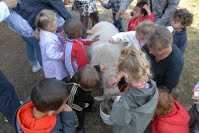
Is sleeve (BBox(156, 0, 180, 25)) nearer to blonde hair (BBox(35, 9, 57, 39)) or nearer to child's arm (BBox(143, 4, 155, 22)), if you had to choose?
child's arm (BBox(143, 4, 155, 22))

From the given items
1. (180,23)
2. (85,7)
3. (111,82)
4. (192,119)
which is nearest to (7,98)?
(111,82)

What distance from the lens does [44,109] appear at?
211 cm

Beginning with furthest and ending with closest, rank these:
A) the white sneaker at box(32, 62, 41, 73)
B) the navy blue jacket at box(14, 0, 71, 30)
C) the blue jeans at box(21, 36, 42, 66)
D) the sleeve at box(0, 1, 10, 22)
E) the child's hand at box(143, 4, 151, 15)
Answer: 1. the white sneaker at box(32, 62, 41, 73)
2. the blue jeans at box(21, 36, 42, 66)
3. the child's hand at box(143, 4, 151, 15)
4. the navy blue jacket at box(14, 0, 71, 30)
5. the sleeve at box(0, 1, 10, 22)

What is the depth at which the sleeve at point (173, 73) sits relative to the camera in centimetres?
289

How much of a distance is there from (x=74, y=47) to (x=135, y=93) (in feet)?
3.59

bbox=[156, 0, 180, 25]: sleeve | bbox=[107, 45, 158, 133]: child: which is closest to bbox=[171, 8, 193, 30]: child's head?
bbox=[156, 0, 180, 25]: sleeve

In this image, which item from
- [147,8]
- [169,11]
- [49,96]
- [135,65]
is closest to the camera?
[49,96]

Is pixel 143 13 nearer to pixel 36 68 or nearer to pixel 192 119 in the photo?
pixel 192 119

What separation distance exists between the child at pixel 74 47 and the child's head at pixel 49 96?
1.05 m

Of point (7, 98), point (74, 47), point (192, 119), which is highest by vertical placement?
point (74, 47)

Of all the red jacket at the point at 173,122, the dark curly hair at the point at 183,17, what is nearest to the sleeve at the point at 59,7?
the dark curly hair at the point at 183,17

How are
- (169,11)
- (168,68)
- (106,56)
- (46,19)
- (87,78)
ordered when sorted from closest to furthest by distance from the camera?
1. (87,78)
2. (168,68)
3. (46,19)
4. (106,56)
5. (169,11)

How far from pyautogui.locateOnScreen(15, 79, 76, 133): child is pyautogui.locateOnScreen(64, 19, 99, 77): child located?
1021 mm

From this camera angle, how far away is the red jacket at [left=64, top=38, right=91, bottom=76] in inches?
124
